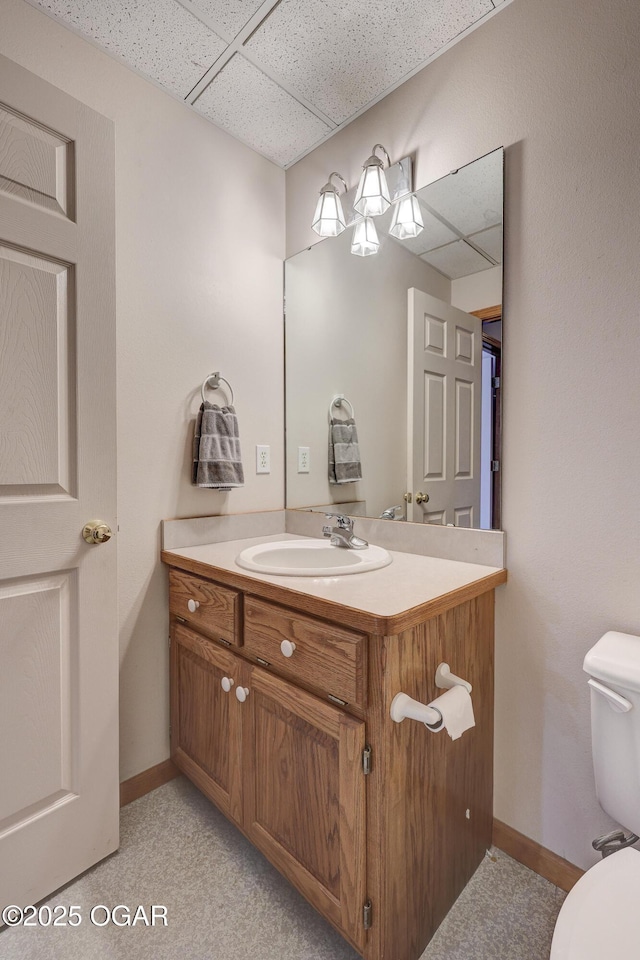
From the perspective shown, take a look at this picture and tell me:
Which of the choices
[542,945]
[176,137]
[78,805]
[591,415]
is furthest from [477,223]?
[78,805]

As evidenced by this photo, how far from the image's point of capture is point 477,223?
139 cm

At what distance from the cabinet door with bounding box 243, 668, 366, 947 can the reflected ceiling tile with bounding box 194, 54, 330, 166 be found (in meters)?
1.84

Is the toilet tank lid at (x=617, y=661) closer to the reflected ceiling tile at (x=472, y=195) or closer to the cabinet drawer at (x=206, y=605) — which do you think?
the cabinet drawer at (x=206, y=605)

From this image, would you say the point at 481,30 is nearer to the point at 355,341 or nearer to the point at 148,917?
the point at 355,341

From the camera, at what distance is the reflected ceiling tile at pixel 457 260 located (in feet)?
4.59

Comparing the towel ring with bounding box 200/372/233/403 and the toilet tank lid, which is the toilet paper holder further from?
the towel ring with bounding box 200/372/233/403

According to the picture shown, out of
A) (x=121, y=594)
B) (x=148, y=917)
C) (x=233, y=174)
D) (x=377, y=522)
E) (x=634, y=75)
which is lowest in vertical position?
(x=148, y=917)

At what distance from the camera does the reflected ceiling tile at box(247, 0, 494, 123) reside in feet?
4.33

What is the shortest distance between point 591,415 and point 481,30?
1.16 metres

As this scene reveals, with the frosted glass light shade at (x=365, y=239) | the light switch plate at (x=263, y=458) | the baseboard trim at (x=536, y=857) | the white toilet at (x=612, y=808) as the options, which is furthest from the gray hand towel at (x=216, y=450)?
the baseboard trim at (x=536, y=857)

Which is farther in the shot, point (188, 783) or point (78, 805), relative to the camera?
point (188, 783)

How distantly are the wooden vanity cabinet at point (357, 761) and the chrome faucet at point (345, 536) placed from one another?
1.35ft

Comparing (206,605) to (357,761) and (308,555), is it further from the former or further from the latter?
(357,761)

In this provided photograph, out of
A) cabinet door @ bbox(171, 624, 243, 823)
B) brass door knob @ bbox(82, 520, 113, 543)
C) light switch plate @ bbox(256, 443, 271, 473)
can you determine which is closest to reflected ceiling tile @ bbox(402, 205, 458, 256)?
light switch plate @ bbox(256, 443, 271, 473)
